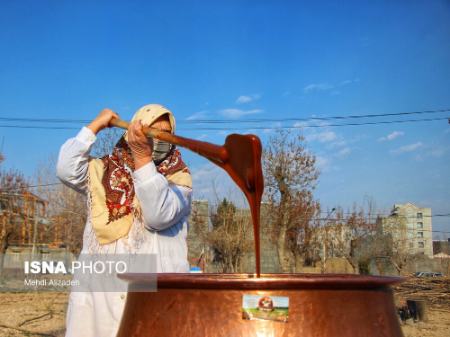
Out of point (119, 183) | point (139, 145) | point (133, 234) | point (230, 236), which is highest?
point (139, 145)

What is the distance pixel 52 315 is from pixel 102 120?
8504 mm

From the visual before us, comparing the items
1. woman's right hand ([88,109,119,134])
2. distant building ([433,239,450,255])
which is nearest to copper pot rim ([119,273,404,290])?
woman's right hand ([88,109,119,134])

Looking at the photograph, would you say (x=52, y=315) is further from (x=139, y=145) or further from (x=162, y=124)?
(x=139, y=145)

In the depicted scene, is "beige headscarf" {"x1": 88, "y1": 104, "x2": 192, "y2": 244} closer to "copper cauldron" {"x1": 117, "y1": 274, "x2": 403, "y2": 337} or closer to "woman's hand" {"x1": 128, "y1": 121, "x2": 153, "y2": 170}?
"woman's hand" {"x1": 128, "y1": 121, "x2": 153, "y2": 170}

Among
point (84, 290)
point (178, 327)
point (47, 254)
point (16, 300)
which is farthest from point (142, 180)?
point (47, 254)

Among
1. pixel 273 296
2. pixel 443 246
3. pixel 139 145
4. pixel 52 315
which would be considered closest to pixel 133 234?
pixel 139 145

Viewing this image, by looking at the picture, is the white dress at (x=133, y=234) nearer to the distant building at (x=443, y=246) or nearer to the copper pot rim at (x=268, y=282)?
the copper pot rim at (x=268, y=282)

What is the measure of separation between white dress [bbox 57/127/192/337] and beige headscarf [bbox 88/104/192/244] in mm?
43

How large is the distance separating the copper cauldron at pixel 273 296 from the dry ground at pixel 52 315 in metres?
6.90

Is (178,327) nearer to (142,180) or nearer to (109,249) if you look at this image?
(142,180)

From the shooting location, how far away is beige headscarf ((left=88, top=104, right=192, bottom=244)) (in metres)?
2.16

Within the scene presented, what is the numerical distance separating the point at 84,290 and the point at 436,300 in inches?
535

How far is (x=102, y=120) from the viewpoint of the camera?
2.27m

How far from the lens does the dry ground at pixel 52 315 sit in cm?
790
